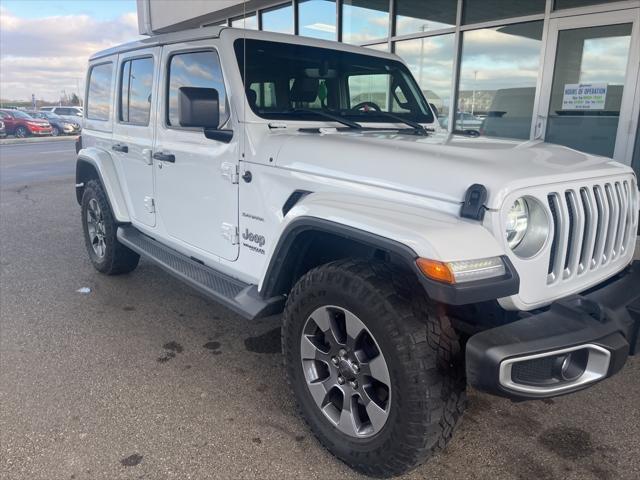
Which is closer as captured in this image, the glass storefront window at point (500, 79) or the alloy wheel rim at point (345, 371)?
the alloy wheel rim at point (345, 371)

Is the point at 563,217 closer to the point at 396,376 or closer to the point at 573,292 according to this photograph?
the point at 573,292

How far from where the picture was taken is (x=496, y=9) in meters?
7.12

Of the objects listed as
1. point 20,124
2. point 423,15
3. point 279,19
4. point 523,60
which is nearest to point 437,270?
point 523,60

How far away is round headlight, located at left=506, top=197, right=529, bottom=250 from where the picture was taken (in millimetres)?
2123

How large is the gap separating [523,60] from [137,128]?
528 cm

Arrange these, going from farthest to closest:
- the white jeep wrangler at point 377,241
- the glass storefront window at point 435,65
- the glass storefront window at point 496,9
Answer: the glass storefront window at point 435,65 → the glass storefront window at point 496,9 → the white jeep wrangler at point 377,241

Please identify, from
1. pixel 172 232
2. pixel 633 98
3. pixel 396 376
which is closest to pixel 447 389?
pixel 396 376

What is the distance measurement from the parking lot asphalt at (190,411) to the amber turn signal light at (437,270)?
3.55ft

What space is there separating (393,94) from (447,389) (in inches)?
105

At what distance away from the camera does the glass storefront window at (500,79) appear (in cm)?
687

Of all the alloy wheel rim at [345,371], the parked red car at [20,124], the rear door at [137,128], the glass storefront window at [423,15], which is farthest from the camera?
the parked red car at [20,124]

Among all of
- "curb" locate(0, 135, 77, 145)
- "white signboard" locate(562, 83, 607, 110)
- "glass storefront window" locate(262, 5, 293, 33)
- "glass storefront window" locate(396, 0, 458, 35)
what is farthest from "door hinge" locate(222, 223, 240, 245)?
"curb" locate(0, 135, 77, 145)

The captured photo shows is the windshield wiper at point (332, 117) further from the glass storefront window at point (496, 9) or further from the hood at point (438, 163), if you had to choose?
the glass storefront window at point (496, 9)

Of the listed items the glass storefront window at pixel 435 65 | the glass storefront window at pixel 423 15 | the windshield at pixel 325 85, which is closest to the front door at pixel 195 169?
the windshield at pixel 325 85
